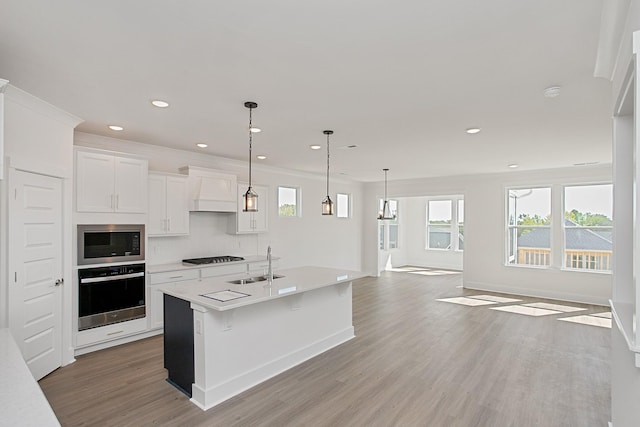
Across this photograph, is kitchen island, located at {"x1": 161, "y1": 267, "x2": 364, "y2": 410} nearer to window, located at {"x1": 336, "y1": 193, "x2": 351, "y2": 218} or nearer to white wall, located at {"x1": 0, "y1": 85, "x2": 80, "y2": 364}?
white wall, located at {"x1": 0, "y1": 85, "x2": 80, "y2": 364}

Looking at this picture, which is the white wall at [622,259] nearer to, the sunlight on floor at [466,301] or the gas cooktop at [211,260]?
the sunlight on floor at [466,301]

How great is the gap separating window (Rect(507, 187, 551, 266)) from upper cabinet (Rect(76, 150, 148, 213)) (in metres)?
7.28

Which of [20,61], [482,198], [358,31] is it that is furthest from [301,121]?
[482,198]

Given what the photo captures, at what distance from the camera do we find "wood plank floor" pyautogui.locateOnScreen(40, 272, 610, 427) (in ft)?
A: 9.04

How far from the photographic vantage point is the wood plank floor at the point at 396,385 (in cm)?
275

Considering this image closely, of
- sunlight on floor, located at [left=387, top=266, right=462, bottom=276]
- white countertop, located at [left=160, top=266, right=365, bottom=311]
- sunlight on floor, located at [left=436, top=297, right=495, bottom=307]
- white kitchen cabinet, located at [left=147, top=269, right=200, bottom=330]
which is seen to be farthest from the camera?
sunlight on floor, located at [left=387, top=266, right=462, bottom=276]

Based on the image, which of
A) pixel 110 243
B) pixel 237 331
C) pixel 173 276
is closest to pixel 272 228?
pixel 173 276

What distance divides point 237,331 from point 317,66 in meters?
2.39

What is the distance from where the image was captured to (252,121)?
384cm

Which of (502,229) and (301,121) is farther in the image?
(502,229)

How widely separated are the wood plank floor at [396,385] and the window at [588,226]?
2310 millimetres

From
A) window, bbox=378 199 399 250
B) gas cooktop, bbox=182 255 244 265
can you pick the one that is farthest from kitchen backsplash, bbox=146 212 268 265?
window, bbox=378 199 399 250

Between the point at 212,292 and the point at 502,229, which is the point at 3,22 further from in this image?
the point at 502,229

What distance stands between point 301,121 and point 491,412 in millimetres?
3281
